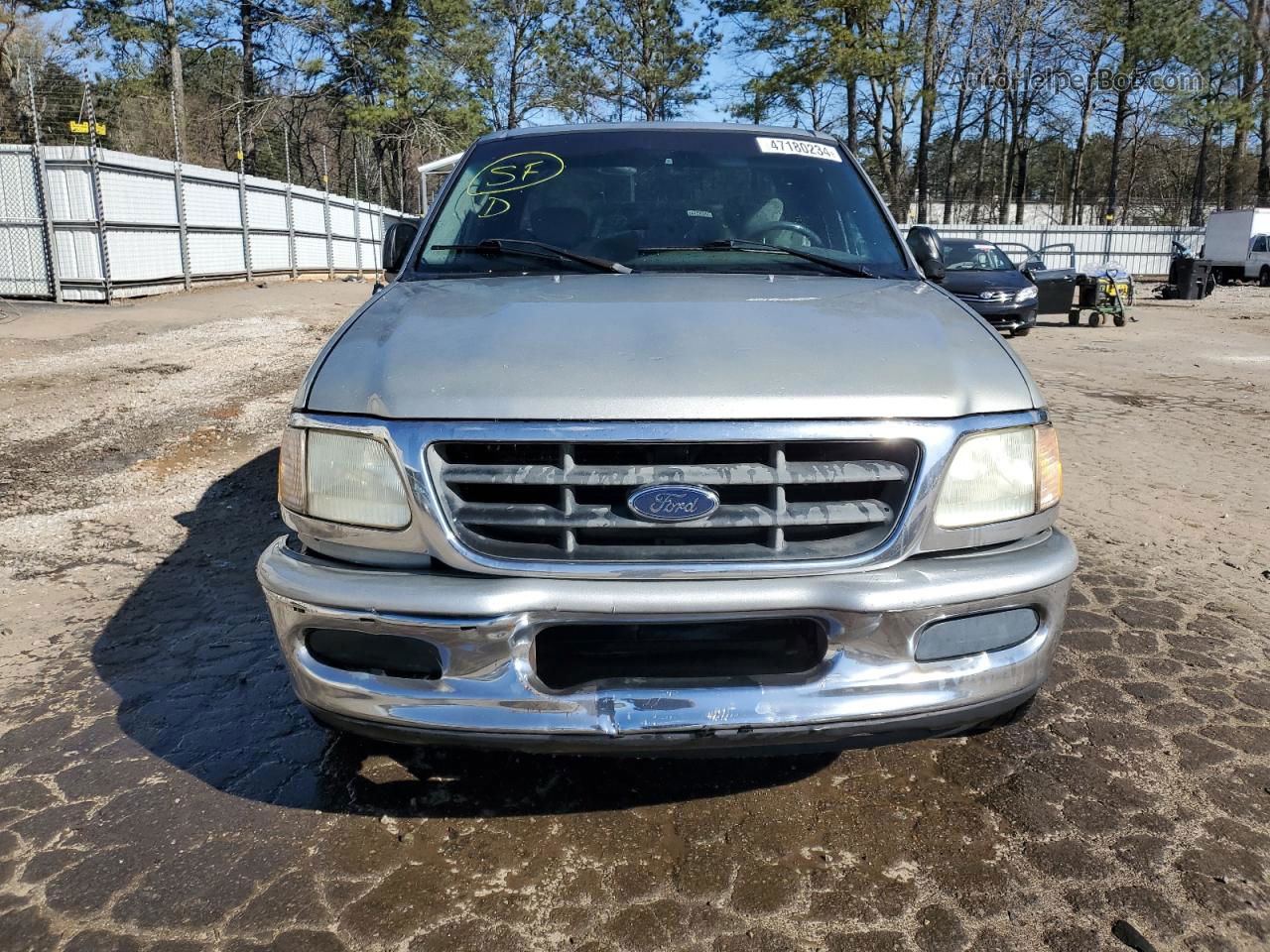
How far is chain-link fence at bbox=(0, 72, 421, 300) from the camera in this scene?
15031 millimetres

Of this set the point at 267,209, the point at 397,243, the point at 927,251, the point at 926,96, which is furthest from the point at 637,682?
the point at 926,96

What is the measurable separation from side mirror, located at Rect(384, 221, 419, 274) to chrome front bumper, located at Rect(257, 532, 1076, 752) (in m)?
1.66

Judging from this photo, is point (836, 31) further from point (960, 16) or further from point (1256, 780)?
point (1256, 780)

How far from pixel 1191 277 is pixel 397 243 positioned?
2781 cm

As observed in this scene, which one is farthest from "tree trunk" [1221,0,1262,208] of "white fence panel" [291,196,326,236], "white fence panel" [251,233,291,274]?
"white fence panel" [251,233,291,274]

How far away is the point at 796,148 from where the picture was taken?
3686mm

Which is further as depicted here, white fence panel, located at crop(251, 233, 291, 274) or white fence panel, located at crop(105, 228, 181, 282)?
white fence panel, located at crop(251, 233, 291, 274)

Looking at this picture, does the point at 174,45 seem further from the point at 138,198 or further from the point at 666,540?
the point at 666,540

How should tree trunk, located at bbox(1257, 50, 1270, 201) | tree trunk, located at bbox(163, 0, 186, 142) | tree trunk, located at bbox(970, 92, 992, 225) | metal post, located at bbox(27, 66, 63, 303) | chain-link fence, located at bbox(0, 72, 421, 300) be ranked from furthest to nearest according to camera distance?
tree trunk, located at bbox(970, 92, 992, 225) → tree trunk, located at bbox(1257, 50, 1270, 201) → tree trunk, located at bbox(163, 0, 186, 142) → chain-link fence, located at bbox(0, 72, 421, 300) → metal post, located at bbox(27, 66, 63, 303)

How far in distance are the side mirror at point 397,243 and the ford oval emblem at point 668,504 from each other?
70.9 inches

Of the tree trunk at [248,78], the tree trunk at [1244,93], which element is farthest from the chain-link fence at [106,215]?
the tree trunk at [1244,93]

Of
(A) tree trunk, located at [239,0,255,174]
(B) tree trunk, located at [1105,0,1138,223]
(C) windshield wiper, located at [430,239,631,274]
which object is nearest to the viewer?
(C) windshield wiper, located at [430,239,631,274]

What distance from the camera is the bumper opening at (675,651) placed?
7.00 ft

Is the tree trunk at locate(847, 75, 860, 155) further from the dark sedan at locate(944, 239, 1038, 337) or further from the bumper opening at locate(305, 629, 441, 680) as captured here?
the bumper opening at locate(305, 629, 441, 680)
